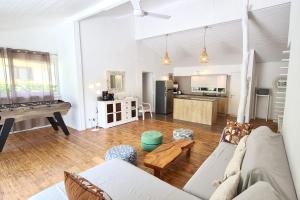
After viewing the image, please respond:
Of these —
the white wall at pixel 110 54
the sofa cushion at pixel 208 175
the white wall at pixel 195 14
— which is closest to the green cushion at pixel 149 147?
the sofa cushion at pixel 208 175

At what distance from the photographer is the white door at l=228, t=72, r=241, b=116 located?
6695 mm

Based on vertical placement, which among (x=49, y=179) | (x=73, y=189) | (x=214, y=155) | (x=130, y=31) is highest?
(x=130, y=31)

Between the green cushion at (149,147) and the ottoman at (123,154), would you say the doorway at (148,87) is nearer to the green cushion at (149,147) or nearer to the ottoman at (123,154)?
the green cushion at (149,147)

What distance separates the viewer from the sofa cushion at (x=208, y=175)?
1.60m

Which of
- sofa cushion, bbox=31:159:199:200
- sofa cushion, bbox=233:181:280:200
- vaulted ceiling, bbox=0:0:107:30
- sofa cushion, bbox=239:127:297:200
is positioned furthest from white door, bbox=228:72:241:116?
sofa cushion, bbox=233:181:280:200

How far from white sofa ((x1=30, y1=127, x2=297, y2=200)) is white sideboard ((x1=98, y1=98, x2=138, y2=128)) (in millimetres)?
3146

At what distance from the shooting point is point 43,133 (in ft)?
15.0

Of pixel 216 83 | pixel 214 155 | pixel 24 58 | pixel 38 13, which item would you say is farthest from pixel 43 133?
pixel 216 83

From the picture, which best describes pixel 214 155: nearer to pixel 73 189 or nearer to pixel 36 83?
pixel 73 189

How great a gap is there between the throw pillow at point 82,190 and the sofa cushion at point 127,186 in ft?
1.64

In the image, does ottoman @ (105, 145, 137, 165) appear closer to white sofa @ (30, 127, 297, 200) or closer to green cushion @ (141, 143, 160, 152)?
white sofa @ (30, 127, 297, 200)

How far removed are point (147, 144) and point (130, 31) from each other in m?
4.43

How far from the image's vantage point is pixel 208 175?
1.84 metres

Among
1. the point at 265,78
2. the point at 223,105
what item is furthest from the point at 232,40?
the point at 223,105
